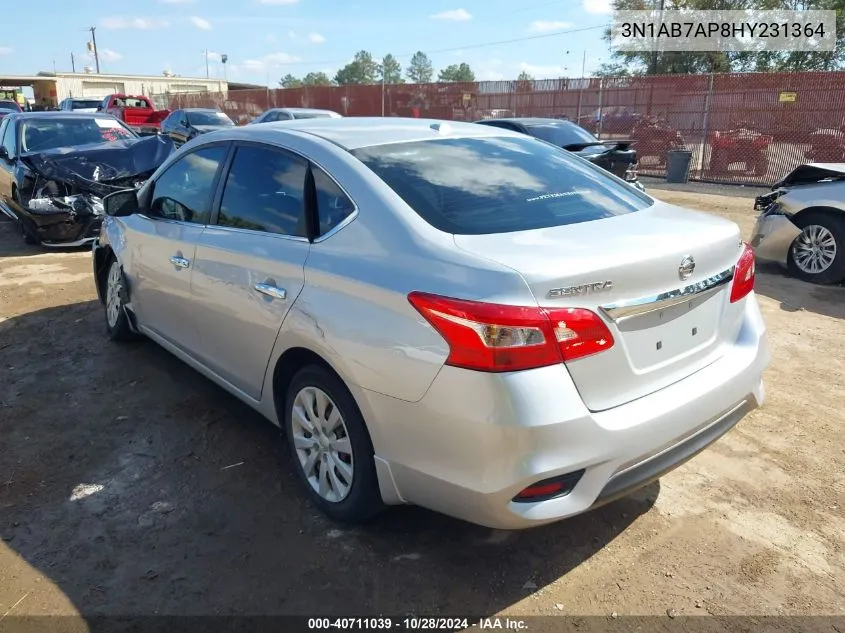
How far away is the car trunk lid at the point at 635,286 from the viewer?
7.29 feet

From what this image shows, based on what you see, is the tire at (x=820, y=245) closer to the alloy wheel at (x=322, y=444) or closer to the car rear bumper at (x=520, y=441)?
the car rear bumper at (x=520, y=441)

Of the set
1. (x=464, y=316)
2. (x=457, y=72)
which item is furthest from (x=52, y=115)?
(x=457, y=72)

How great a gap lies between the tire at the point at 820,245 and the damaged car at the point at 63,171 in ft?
25.7

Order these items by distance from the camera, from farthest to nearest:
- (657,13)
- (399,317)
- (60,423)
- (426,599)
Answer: (657,13), (60,423), (426,599), (399,317)

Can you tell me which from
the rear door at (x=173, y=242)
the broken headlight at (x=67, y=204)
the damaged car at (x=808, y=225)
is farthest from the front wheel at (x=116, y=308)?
the damaged car at (x=808, y=225)

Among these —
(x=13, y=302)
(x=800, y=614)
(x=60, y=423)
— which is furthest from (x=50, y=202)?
(x=800, y=614)

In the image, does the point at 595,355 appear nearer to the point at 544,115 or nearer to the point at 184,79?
the point at 544,115

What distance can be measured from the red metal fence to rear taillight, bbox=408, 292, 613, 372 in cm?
1566

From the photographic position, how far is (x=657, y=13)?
33688 millimetres

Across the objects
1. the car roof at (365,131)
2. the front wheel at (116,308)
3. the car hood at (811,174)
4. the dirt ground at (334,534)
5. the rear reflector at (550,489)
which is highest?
the car roof at (365,131)

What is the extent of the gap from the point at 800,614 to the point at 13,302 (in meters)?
6.80

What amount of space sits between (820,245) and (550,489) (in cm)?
609

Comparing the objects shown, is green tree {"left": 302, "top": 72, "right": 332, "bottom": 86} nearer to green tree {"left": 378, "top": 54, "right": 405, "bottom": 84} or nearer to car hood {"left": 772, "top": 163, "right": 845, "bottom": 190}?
green tree {"left": 378, "top": 54, "right": 405, "bottom": 84}

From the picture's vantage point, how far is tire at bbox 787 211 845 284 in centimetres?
665
